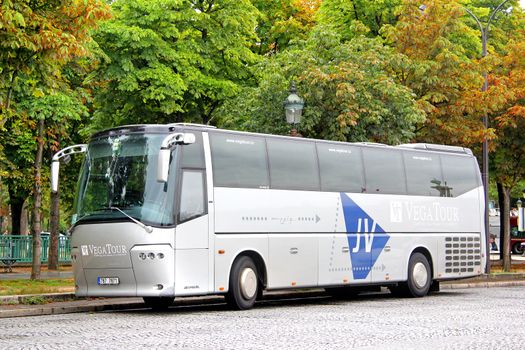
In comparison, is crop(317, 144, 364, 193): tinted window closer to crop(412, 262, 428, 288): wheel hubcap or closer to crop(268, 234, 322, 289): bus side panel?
crop(268, 234, 322, 289): bus side panel

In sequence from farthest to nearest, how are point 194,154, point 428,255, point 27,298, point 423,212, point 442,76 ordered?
point 442,76 < point 428,255 < point 423,212 < point 27,298 < point 194,154

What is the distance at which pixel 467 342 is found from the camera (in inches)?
521

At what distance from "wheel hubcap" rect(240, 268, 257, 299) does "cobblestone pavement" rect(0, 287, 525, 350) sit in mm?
372

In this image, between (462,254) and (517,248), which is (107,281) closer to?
(462,254)

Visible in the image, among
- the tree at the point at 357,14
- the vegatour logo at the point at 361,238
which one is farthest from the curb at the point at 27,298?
the tree at the point at 357,14

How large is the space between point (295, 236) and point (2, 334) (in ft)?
28.2

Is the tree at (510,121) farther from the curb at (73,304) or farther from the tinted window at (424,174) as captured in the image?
the curb at (73,304)

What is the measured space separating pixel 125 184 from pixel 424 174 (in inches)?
373

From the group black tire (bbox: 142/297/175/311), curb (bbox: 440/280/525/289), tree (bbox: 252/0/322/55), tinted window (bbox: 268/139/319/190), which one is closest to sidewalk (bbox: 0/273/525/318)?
black tire (bbox: 142/297/175/311)

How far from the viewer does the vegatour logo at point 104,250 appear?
1888 centimetres

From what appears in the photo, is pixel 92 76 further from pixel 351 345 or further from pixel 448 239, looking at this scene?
pixel 351 345

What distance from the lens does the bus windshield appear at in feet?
61.6

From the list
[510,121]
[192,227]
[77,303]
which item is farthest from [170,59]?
[192,227]

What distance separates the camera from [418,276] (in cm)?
2538
